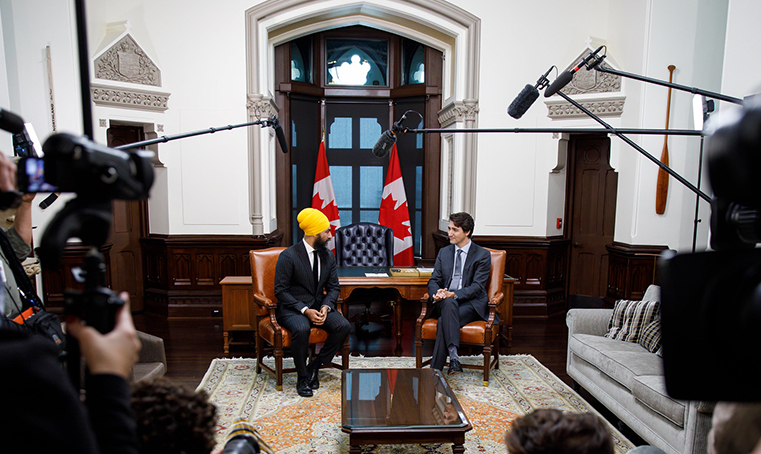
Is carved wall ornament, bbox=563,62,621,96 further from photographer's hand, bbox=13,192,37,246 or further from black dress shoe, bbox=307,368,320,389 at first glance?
photographer's hand, bbox=13,192,37,246

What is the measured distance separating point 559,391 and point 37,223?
478 cm

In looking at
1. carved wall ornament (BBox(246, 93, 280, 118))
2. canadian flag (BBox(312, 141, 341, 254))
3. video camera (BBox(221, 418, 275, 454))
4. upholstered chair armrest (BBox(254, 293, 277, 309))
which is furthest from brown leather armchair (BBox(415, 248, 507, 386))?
carved wall ornament (BBox(246, 93, 280, 118))

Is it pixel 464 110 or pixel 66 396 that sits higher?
pixel 464 110

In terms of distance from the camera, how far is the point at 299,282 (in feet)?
11.6

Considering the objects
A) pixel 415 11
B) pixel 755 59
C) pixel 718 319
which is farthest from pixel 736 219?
pixel 415 11

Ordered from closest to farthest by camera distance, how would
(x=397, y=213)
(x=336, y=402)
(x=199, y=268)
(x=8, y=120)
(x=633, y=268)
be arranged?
(x=8, y=120) → (x=336, y=402) → (x=633, y=268) → (x=199, y=268) → (x=397, y=213)

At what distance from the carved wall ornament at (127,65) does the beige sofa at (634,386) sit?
4917mm

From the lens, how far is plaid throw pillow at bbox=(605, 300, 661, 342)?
10.4ft

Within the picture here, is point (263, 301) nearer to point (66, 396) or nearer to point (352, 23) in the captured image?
point (66, 396)

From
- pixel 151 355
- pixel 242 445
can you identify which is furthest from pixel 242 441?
pixel 151 355

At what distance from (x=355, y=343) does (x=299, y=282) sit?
4.06ft

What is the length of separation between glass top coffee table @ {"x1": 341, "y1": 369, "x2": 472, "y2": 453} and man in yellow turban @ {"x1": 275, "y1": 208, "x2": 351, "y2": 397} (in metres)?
0.54

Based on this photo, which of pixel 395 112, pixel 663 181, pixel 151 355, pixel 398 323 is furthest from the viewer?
pixel 395 112

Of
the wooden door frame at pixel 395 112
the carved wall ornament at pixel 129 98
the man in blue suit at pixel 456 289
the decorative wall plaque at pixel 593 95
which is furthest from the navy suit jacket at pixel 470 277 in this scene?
the carved wall ornament at pixel 129 98
